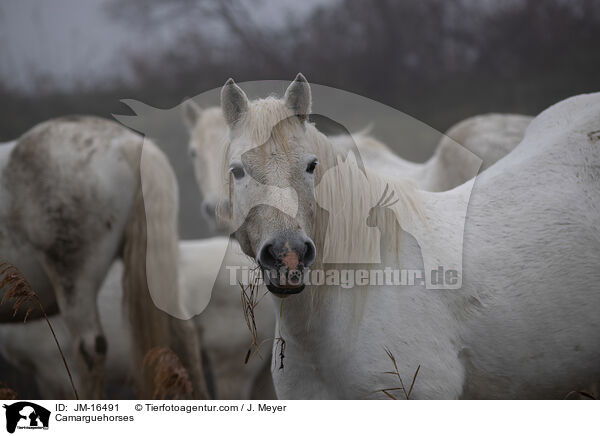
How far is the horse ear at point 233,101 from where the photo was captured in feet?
5.13

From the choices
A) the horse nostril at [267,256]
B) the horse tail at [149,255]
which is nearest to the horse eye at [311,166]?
the horse nostril at [267,256]

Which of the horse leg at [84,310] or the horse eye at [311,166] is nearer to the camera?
the horse eye at [311,166]

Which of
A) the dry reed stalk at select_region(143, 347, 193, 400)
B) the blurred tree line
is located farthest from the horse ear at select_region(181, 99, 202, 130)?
the dry reed stalk at select_region(143, 347, 193, 400)

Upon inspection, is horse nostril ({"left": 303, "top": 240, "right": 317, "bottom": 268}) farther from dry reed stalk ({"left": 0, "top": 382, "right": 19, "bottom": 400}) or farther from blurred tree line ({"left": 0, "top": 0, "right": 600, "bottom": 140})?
blurred tree line ({"left": 0, "top": 0, "right": 600, "bottom": 140})

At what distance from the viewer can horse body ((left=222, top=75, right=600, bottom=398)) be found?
1526 mm

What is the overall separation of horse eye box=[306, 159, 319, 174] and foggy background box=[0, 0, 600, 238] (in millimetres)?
1173

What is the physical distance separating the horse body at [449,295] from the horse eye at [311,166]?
0.03 m

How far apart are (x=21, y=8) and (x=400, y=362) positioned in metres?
2.41

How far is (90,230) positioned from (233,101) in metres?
1.18

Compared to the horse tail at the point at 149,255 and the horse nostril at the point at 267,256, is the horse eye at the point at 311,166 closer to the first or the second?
the horse nostril at the point at 267,256

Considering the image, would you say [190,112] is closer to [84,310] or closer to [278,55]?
[278,55]

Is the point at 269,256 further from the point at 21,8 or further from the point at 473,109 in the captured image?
the point at 21,8
